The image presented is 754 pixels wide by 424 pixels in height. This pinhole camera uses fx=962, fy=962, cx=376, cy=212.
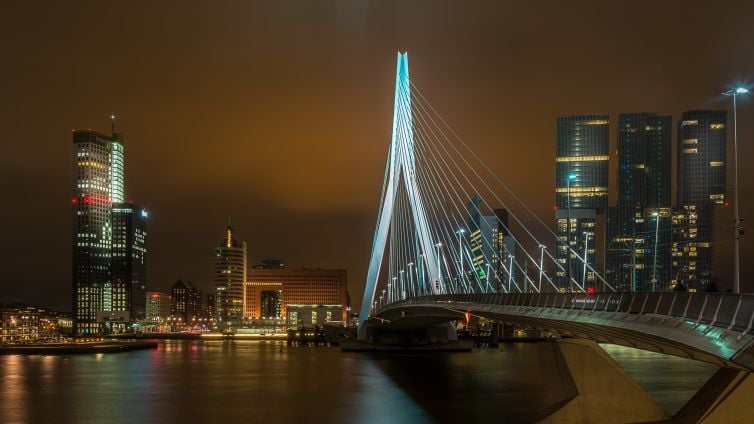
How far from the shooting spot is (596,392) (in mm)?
24188

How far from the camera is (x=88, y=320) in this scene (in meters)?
184

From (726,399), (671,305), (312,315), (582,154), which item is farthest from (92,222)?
(671,305)

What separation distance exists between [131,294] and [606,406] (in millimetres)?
176524

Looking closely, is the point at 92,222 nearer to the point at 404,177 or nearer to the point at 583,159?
the point at 583,159

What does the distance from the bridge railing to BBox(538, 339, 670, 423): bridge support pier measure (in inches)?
67.5

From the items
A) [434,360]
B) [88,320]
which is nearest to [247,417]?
[434,360]

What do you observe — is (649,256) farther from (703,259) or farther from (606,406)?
(606,406)

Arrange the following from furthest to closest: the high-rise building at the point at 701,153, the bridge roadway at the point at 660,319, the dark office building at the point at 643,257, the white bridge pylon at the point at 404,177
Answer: the high-rise building at the point at 701,153, the dark office building at the point at 643,257, the white bridge pylon at the point at 404,177, the bridge roadway at the point at 660,319

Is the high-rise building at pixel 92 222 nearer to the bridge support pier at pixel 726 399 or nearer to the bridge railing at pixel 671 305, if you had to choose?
the bridge railing at pixel 671 305

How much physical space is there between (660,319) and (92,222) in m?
183

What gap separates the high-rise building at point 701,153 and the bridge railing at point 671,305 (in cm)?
9615

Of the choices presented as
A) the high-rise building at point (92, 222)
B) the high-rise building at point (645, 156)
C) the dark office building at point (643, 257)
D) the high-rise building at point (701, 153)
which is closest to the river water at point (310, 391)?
the dark office building at point (643, 257)

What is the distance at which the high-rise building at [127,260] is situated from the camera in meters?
189

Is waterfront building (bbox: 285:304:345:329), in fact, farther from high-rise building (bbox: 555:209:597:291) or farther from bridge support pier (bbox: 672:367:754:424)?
bridge support pier (bbox: 672:367:754:424)
